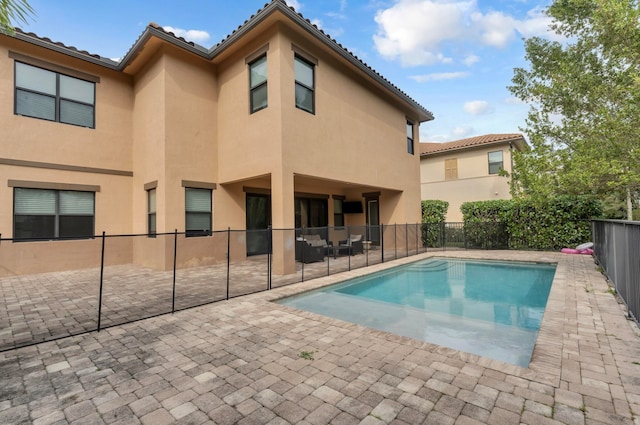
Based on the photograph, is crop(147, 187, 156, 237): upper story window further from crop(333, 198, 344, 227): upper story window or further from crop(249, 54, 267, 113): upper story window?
crop(333, 198, 344, 227): upper story window

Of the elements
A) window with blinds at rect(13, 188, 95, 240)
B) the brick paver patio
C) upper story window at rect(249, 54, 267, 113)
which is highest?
upper story window at rect(249, 54, 267, 113)

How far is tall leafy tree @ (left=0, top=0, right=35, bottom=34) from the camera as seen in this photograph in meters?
2.97

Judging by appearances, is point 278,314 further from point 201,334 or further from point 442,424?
point 442,424

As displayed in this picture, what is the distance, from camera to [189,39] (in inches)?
384

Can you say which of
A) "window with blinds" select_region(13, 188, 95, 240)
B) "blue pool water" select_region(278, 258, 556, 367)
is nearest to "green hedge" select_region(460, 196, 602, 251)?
"blue pool water" select_region(278, 258, 556, 367)

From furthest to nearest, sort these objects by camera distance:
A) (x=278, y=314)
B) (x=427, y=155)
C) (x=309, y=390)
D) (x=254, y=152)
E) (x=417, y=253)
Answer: (x=427, y=155) < (x=417, y=253) < (x=254, y=152) < (x=278, y=314) < (x=309, y=390)

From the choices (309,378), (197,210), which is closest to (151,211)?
(197,210)

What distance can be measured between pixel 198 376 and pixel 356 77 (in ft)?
36.6

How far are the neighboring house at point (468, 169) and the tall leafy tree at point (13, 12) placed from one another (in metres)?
19.7

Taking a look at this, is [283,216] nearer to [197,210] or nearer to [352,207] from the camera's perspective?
[197,210]

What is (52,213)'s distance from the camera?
31.6ft

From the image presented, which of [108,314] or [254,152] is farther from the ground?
[254,152]

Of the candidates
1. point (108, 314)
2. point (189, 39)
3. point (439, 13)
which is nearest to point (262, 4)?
point (189, 39)

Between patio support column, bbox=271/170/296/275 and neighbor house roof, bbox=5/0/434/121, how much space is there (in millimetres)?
4160
